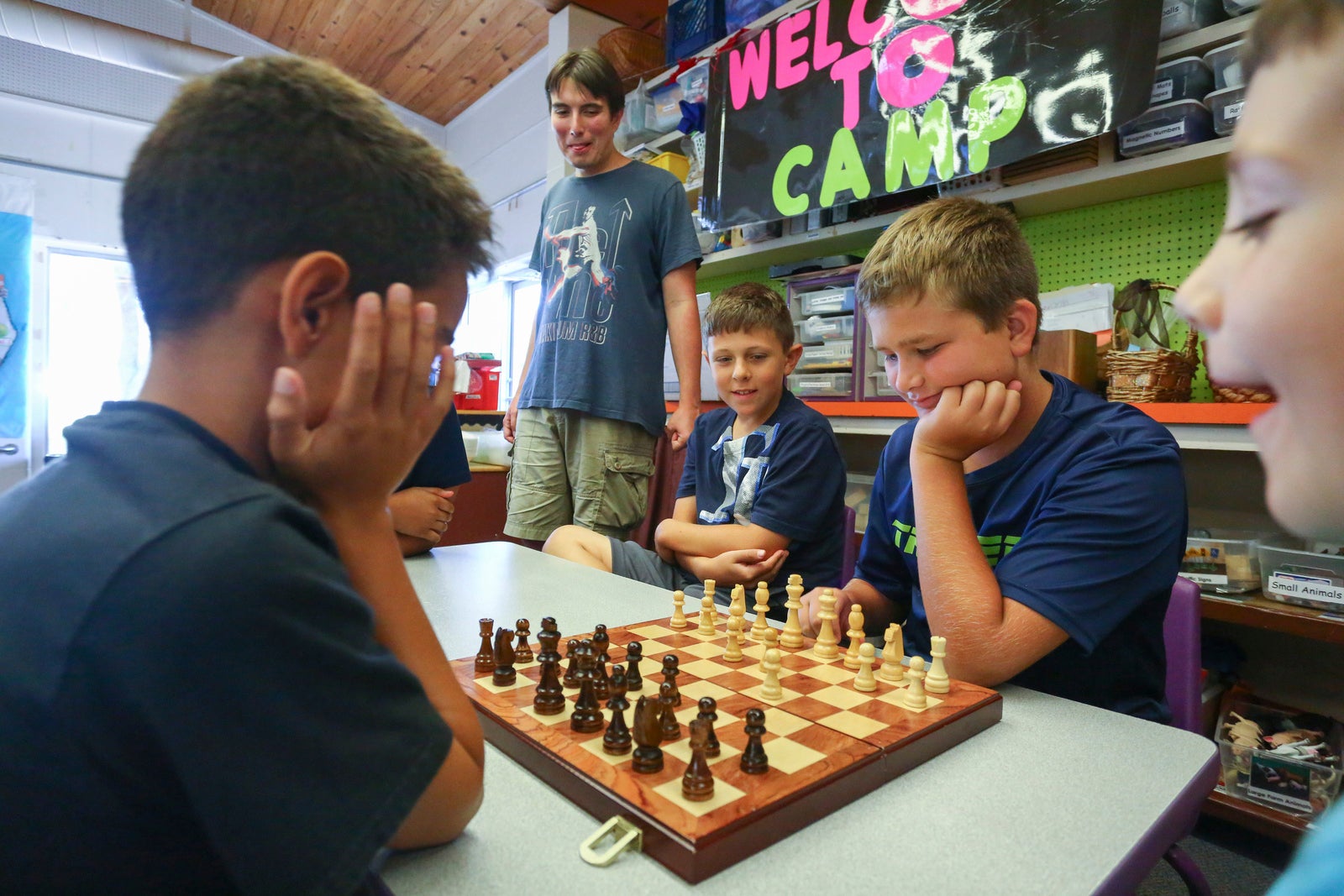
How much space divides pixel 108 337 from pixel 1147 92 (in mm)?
6453

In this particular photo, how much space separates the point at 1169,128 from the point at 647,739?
2.13 metres

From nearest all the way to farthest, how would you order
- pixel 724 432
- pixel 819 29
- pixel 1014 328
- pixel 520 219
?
1. pixel 1014 328
2. pixel 724 432
3. pixel 819 29
4. pixel 520 219

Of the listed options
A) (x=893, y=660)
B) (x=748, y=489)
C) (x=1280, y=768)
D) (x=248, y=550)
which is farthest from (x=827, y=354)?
(x=248, y=550)

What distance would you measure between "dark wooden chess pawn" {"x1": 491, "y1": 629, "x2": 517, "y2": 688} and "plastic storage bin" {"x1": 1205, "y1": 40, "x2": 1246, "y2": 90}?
211 cm

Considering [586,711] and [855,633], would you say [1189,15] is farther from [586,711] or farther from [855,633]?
[586,711]

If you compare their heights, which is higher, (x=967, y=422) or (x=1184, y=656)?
(x=967, y=422)

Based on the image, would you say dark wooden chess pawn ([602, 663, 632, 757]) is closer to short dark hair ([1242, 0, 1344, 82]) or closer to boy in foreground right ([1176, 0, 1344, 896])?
boy in foreground right ([1176, 0, 1344, 896])

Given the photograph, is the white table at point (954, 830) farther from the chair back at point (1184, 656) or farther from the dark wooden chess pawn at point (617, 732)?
the chair back at point (1184, 656)

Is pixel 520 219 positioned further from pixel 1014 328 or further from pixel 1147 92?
pixel 1014 328

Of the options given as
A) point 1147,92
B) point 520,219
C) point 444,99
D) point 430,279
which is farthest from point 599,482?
point 444,99

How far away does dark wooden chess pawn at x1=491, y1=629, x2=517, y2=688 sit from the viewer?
0.85 meters

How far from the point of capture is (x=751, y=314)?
2.10 metres

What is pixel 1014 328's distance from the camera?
1.28 m

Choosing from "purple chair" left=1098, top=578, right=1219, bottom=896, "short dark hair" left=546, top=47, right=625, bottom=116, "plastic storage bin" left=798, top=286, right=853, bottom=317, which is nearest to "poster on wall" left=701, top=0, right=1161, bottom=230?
"plastic storage bin" left=798, top=286, right=853, bottom=317
